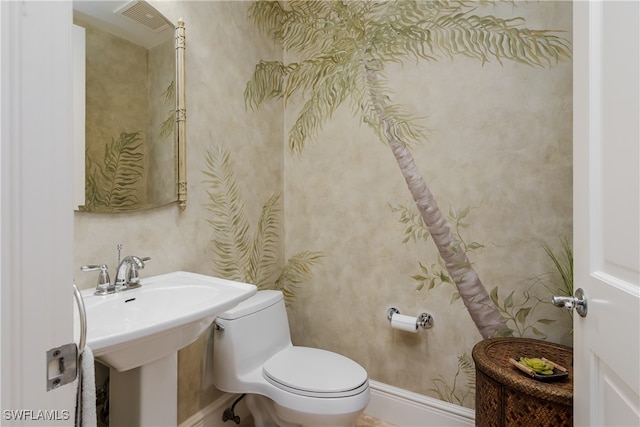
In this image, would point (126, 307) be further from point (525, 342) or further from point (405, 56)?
point (405, 56)

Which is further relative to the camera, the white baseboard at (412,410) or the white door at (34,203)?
the white baseboard at (412,410)

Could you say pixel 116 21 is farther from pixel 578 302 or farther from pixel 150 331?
pixel 578 302

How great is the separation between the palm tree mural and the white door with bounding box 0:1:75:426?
155cm

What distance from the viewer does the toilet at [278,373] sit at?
1.40 m

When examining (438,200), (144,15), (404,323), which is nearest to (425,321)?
(404,323)

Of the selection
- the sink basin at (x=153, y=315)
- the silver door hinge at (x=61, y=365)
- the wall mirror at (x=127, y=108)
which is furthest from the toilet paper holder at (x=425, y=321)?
the silver door hinge at (x=61, y=365)

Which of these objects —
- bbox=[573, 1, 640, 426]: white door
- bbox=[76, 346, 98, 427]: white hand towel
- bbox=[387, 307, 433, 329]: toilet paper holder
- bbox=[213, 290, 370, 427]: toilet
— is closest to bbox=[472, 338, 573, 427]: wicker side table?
bbox=[573, 1, 640, 426]: white door

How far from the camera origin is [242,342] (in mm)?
1574

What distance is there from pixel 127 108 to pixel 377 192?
1244mm

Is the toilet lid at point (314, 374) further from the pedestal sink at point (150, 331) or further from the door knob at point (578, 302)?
the door knob at point (578, 302)

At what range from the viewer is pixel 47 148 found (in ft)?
1.43

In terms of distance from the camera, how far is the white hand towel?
1.77 ft

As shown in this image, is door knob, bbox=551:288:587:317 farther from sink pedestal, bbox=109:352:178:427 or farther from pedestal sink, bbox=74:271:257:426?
sink pedestal, bbox=109:352:178:427

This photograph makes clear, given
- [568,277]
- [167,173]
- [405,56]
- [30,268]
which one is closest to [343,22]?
[405,56]
